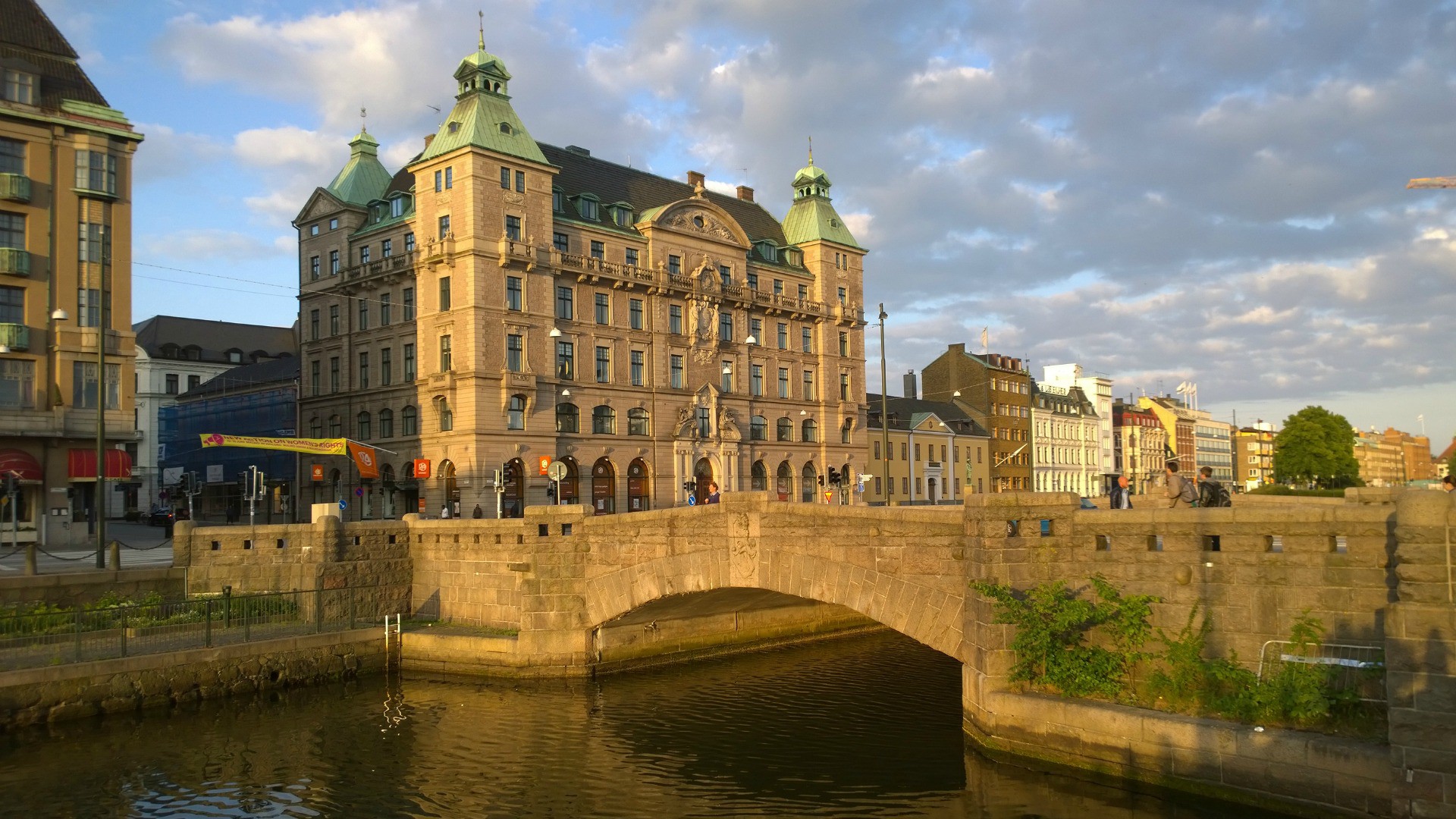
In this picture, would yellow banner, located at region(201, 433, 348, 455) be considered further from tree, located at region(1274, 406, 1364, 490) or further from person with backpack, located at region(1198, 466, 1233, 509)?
tree, located at region(1274, 406, 1364, 490)

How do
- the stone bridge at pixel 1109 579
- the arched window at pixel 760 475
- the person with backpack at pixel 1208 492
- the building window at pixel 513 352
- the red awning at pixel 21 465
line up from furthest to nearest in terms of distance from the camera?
1. the arched window at pixel 760 475
2. the building window at pixel 513 352
3. the red awning at pixel 21 465
4. the person with backpack at pixel 1208 492
5. the stone bridge at pixel 1109 579

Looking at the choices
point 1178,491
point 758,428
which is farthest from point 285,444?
point 758,428

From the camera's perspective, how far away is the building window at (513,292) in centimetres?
5912

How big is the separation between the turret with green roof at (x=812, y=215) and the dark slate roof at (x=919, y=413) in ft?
52.2

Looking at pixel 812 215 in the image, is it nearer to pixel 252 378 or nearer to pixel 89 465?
pixel 252 378

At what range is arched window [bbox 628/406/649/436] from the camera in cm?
6600

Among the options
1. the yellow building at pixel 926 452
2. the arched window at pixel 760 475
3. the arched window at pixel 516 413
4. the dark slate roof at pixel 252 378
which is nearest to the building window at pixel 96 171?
the arched window at pixel 516 413

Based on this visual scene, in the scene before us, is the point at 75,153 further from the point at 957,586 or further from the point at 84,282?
the point at 957,586

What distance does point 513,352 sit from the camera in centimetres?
5953

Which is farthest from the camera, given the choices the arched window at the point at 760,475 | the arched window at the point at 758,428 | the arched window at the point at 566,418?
the arched window at the point at 760,475

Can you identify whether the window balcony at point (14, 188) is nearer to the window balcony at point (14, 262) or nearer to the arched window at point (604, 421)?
the window balcony at point (14, 262)

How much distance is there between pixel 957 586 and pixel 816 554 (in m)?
3.52

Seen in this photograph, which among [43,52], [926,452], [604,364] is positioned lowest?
[926,452]

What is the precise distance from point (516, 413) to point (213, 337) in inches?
2306
